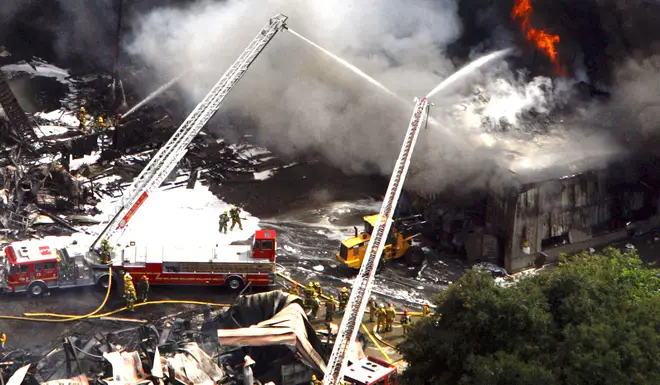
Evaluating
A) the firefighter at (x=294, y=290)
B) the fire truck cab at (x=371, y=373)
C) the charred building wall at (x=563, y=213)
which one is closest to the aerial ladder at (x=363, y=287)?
the fire truck cab at (x=371, y=373)

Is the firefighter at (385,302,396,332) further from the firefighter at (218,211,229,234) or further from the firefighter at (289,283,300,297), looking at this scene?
the firefighter at (218,211,229,234)

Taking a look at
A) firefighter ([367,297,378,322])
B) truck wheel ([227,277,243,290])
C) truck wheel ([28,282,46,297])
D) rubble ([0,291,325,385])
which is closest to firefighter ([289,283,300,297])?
truck wheel ([227,277,243,290])

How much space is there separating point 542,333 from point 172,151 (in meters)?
17.9

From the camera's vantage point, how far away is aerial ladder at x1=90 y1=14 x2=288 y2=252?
3375 cm

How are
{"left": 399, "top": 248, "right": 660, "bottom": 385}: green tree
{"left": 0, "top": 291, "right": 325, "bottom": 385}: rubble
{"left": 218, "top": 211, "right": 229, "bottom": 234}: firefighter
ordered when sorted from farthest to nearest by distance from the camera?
{"left": 218, "top": 211, "right": 229, "bottom": 234}: firefighter < {"left": 0, "top": 291, "right": 325, "bottom": 385}: rubble < {"left": 399, "top": 248, "right": 660, "bottom": 385}: green tree

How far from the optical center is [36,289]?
32.3 meters

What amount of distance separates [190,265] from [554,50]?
24.7m

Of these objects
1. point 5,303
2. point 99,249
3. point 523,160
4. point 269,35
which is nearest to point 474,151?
point 523,160

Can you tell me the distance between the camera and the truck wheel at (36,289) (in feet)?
106

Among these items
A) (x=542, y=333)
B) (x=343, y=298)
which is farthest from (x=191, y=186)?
(x=542, y=333)

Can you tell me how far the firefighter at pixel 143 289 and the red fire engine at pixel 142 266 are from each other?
24.1 inches

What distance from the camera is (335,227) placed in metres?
38.7

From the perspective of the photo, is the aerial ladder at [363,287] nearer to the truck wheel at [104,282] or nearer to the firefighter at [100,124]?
the truck wheel at [104,282]

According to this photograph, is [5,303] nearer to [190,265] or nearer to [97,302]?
[97,302]
